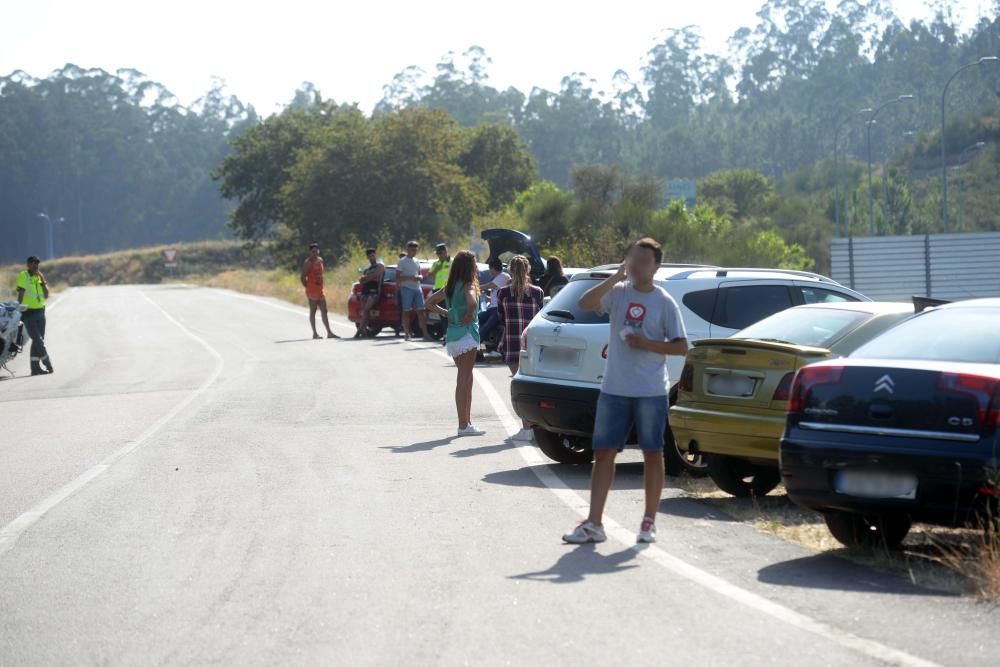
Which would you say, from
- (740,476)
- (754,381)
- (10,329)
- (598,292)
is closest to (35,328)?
(10,329)

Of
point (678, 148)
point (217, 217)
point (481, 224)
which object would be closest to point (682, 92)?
point (678, 148)

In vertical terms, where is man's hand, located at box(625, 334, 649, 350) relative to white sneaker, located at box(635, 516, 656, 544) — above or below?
above

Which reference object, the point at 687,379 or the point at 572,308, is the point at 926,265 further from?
the point at 687,379

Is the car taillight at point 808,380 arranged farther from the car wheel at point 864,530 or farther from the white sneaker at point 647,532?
the white sneaker at point 647,532

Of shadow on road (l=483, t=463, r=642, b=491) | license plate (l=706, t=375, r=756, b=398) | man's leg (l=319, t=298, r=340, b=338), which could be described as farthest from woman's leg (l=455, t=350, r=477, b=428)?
man's leg (l=319, t=298, r=340, b=338)

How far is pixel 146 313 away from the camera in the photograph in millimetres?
46594

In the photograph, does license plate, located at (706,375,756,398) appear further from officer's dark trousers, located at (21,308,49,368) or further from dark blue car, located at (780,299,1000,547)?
officer's dark trousers, located at (21,308,49,368)

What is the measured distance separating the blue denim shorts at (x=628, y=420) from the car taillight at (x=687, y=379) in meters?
1.59

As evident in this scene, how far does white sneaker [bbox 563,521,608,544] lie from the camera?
25.7 ft

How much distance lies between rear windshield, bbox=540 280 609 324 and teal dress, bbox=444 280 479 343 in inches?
74.8

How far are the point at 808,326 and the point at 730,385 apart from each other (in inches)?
33.3

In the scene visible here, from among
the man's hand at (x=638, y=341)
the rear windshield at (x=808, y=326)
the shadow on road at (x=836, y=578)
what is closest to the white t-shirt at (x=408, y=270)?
the rear windshield at (x=808, y=326)

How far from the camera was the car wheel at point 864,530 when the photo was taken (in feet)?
25.5

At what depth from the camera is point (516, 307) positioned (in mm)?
14258
